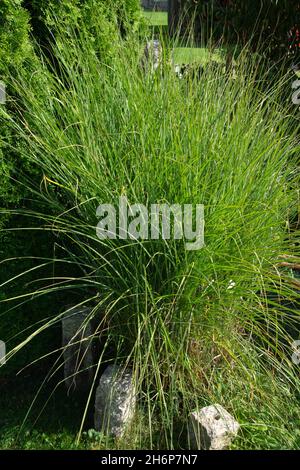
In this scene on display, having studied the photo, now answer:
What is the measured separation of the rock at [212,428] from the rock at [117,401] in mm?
274

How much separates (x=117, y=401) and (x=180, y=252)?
0.69 m

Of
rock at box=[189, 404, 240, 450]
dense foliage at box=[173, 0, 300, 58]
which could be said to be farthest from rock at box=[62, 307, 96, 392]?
dense foliage at box=[173, 0, 300, 58]

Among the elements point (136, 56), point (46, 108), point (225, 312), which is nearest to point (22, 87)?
point (46, 108)

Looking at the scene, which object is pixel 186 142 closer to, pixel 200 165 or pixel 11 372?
pixel 200 165

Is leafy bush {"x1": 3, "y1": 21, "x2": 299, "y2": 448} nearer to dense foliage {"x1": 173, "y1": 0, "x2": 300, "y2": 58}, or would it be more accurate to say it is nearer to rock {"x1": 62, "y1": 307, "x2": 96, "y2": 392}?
rock {"x1": 62, "y1": 307, "x2": 96, "y2": 392}

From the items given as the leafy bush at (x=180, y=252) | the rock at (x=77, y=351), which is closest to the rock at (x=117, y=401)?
the leafy bush at (x=180, y=252)

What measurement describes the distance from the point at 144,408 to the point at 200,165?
1085 millimetres

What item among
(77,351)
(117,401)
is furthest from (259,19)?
(117,401)

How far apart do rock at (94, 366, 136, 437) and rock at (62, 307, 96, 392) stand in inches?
9.1

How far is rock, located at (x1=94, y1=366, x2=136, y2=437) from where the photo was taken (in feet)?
9.02

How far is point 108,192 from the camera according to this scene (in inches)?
109

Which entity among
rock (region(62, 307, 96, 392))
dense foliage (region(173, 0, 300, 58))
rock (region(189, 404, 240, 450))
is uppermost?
dense foliage (region(173, 0, 300, 58))

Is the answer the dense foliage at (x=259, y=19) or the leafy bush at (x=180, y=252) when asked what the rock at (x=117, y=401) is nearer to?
the leafy bush at (x=180, y=252)

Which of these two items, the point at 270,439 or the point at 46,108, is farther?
the point at 46,108
